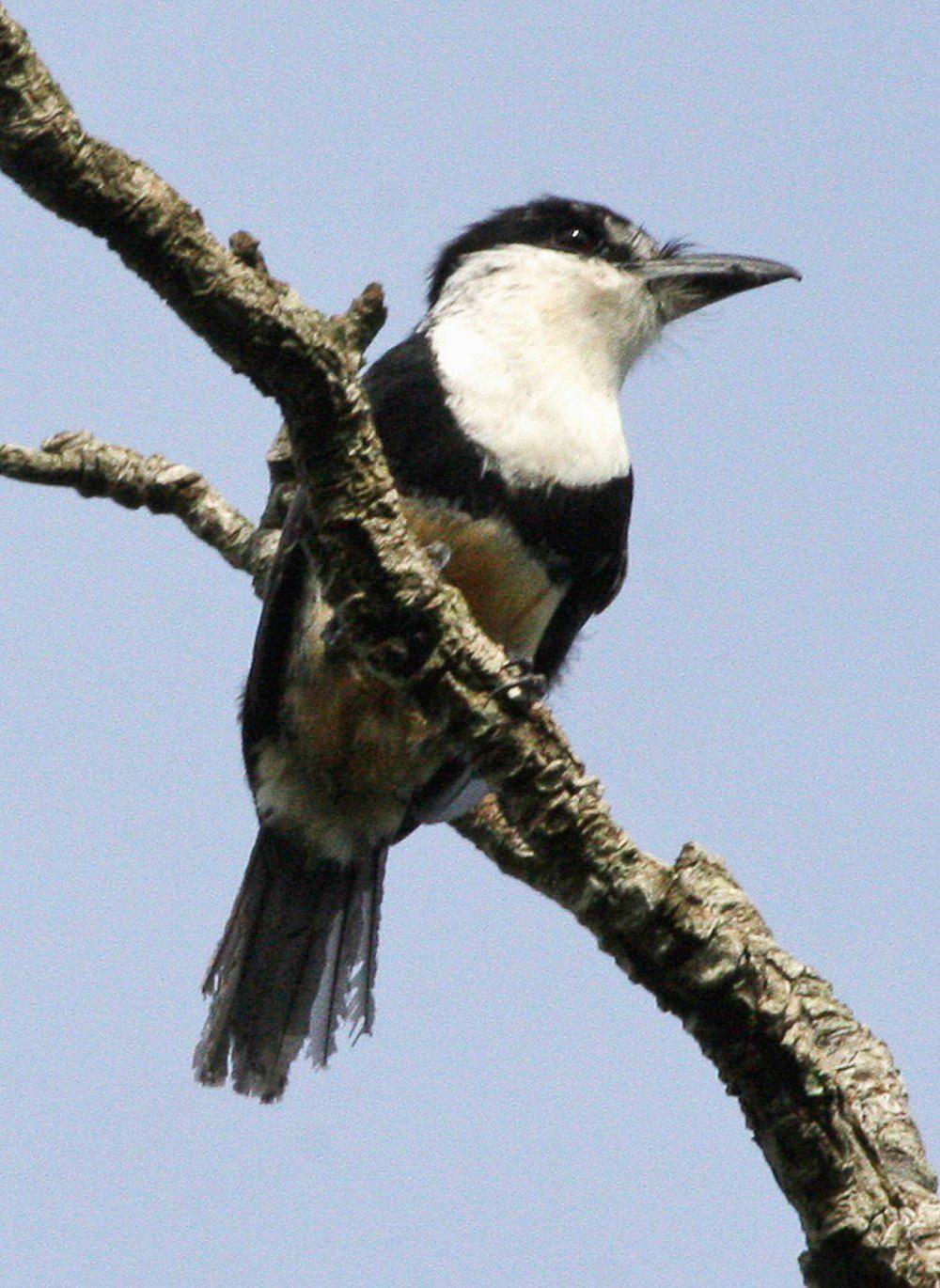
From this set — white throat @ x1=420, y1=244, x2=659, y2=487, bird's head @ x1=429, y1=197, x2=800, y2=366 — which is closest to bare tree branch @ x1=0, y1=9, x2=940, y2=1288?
white throat @ x1=420, y1=244, x2=659, y2=487

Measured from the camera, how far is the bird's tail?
14.8 ft

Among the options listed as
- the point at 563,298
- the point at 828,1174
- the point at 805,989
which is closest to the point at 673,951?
the point at 805,989

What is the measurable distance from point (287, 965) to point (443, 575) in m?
1.11

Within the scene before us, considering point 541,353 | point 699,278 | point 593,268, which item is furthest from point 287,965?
point 699,278

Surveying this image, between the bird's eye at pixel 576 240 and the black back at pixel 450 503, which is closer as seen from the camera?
the black back at pixel 450 503

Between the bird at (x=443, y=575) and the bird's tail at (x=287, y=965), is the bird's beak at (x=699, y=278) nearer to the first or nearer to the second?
the bird at (x=443, y=575)

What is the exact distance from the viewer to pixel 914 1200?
101 inches

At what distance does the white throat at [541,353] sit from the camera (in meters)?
4.27

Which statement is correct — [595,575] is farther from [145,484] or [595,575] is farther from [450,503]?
[145,484]

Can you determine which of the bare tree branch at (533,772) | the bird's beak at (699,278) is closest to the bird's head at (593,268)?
the bird's beak at (699,278)

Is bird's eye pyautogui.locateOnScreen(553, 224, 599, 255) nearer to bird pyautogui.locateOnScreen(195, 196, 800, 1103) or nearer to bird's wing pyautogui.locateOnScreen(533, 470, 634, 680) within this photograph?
bird pyautogui.locateOnScreen(195, 196, 800, 1103)

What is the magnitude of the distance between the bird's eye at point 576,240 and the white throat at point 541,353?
1.9 inches

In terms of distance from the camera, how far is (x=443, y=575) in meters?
4.02

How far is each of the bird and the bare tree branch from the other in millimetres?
1112
